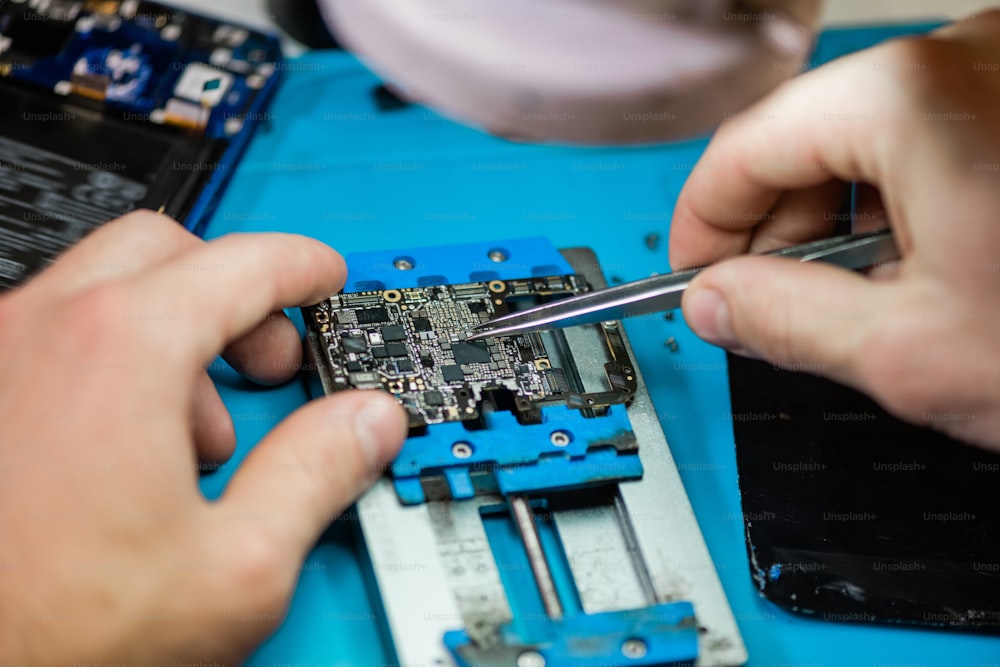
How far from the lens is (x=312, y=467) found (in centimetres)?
132

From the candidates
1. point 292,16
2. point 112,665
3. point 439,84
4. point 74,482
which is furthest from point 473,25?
point 292,16

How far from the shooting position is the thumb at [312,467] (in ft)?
4.18

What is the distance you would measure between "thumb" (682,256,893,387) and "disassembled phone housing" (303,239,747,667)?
0.26 m

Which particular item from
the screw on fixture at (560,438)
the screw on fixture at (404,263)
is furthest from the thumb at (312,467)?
the screw on fixture at (404,263)

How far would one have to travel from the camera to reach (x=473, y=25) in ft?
2.43

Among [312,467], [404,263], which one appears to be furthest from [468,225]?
[312,467]

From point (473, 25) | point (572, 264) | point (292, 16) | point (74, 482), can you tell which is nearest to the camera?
point (473, 25)

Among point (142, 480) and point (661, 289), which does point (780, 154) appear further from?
point (142, 480)

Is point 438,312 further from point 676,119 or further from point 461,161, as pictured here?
point 676,119

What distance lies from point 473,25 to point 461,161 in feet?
4.73

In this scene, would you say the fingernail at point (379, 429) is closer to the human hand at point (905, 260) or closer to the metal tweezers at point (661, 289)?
the metal tweezers at point (661, 289)

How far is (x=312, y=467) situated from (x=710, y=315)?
1.93 feet

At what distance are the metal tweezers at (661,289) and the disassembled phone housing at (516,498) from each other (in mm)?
100

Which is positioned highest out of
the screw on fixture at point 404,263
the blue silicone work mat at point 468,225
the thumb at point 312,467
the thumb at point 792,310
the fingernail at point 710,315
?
the thumb at point 792,310
